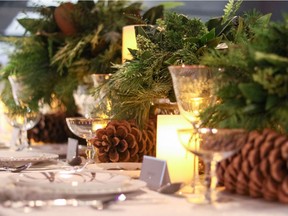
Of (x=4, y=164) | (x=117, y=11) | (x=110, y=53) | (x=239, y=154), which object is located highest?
(x=117, y=11)

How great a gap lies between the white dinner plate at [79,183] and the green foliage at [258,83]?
220mm

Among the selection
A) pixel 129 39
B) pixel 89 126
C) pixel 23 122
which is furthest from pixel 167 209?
pixel 23 122

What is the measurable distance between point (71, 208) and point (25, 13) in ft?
5.94

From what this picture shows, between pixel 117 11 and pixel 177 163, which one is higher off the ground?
pixel 117 11

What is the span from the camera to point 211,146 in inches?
48.0

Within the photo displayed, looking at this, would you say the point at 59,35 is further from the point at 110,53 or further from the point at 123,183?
the point at 123,183

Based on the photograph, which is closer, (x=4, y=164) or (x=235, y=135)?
(x=235, y=135)

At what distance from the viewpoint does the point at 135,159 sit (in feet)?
5.97

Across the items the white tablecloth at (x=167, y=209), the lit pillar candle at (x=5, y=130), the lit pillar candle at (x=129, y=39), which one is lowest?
the lit pillar candle at (x=5, y=130)

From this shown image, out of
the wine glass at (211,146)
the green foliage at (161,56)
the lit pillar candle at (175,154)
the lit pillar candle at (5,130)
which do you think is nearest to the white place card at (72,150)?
the green foliage at (161,56)

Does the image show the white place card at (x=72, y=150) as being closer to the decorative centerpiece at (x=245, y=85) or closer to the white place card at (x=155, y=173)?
the decorative centerpiece at (x=245, y=85)

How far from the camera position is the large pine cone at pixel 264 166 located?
117 centimetres

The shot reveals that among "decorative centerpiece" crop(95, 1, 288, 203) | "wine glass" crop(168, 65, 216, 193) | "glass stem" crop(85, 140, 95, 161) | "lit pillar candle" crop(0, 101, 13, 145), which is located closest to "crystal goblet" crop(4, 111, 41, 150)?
"lit pillar candle" crop(0, 101, 13, 145)

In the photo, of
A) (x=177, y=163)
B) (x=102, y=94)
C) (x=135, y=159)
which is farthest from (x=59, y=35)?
(x=177, y=163)
